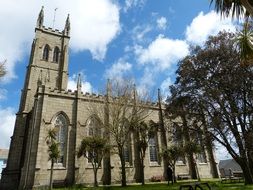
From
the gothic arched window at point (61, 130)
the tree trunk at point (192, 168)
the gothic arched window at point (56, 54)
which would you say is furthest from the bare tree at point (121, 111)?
the gothic arched window at point (56, 54)

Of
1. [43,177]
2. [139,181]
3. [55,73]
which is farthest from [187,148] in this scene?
[55,73]

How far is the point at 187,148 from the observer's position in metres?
25.8

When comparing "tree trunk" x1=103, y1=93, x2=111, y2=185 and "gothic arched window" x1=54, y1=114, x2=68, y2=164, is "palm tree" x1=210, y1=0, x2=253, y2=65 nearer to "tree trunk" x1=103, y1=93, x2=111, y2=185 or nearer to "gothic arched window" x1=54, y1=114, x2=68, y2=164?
"tree trunk" x1=103, y1=93, x2=111, y2=185

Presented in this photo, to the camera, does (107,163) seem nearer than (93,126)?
Yes

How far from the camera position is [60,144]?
26141 mm

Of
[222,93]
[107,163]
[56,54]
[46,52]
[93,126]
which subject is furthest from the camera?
[56,54]

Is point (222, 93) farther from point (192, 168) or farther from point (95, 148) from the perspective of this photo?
point (192, 168)

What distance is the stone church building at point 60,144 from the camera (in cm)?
2417

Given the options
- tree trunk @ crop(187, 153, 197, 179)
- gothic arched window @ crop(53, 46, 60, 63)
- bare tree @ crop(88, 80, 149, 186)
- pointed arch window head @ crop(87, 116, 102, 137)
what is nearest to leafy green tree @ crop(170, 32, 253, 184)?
bare tree @ crop(88, 80, 149, 186)

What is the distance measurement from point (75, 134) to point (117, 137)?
605 cm

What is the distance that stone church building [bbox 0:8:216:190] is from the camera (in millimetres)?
24172

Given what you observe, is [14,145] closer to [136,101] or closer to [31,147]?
[31,147]

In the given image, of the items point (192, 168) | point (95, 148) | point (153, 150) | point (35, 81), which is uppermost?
point (35, 81)

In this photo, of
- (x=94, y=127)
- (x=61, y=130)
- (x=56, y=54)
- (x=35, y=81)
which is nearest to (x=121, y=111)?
(x=94, y=127)
